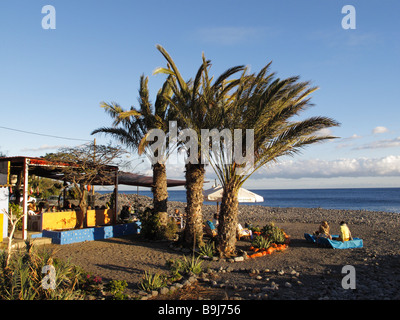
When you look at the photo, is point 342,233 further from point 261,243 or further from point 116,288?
point 116,288

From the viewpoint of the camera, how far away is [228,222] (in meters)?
11.2

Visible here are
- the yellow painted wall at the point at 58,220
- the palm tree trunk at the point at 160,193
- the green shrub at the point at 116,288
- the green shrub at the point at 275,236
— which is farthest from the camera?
the palm tree trunk at the point at 160,193

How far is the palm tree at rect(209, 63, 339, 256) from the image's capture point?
10.2m

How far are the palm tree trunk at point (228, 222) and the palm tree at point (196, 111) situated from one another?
989 mm

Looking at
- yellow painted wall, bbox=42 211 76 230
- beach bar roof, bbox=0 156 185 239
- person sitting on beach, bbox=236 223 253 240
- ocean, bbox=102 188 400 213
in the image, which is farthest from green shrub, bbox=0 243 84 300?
ocean, bbox=102 188 400 213

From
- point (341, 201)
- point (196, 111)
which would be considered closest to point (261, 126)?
point (196, 111)

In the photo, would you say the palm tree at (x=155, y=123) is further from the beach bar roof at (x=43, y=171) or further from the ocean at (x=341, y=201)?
the ocean at (x=341, y=201)

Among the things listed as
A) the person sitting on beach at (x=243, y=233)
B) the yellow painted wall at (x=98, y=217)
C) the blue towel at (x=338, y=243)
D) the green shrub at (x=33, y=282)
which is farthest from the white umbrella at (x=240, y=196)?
the green shrub at (x=33, y=282)

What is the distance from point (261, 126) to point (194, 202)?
12.9ft

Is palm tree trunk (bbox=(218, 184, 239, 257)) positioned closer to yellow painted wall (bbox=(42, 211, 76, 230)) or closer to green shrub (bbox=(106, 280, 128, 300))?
green shrub (bbox=(106, 280, 128, 300))

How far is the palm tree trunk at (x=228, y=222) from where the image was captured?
1109cm

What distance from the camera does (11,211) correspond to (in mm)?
13422

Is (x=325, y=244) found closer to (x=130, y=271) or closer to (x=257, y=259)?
(x=257, y=259)
